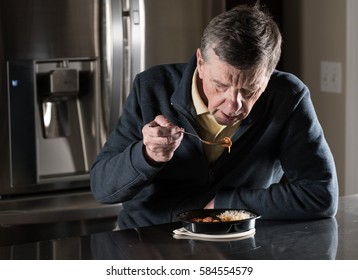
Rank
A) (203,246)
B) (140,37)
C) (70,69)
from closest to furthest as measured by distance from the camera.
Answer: (203,246) < (70,69) < (140,37)

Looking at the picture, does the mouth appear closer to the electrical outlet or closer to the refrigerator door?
the refrigerator door

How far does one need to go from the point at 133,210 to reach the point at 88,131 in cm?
94

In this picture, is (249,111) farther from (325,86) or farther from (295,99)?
(325,86)

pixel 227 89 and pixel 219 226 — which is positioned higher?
pixel 227 89

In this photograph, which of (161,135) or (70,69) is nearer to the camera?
(161,135)

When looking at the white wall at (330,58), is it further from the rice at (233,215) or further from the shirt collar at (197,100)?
the rice at (233,215)

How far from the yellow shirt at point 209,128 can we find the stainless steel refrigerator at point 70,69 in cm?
96

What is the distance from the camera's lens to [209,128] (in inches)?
87.4

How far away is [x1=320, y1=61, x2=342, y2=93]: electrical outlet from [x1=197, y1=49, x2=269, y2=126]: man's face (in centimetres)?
146

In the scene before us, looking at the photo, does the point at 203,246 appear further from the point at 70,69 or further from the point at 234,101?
the point at 70,69

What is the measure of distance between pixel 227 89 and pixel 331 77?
1.60 metres

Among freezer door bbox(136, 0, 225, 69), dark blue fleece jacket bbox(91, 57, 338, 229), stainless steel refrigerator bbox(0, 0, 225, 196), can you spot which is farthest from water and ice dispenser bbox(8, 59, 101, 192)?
dark blue fleece jacket bbox(91, 57, 338, 229)

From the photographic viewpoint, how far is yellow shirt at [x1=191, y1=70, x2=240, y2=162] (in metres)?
2.18

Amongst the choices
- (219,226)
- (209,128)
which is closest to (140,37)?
(209,128)
